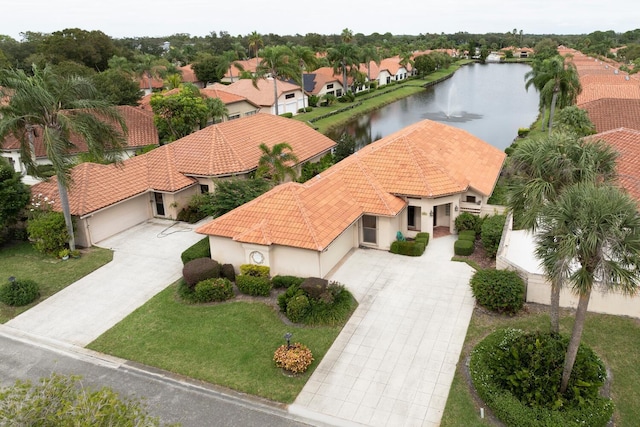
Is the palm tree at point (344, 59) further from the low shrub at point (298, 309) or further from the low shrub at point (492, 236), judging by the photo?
the low shrub at point (298, 309)

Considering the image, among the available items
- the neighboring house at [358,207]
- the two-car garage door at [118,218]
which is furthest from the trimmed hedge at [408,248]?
the two-car garage door at [118,218]

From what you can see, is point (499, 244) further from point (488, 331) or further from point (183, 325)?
point (183, 325)

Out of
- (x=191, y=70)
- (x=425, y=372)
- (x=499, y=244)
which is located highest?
(x=191, y=70)

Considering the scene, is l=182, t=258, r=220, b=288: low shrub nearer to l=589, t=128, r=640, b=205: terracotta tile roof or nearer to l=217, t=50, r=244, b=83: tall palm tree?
l=589, t=128, r=640, b=205: terracotta tile roof

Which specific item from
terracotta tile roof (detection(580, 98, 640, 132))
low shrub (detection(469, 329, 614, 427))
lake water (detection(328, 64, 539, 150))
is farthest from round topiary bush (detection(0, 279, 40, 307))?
terracotta tile roof (detection(580, 98, 640, 132))

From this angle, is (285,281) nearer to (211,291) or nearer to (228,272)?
(228,272)

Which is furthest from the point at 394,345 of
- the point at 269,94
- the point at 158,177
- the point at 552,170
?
the point at 269,94

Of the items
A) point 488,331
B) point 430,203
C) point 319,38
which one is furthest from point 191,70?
point 488,331
